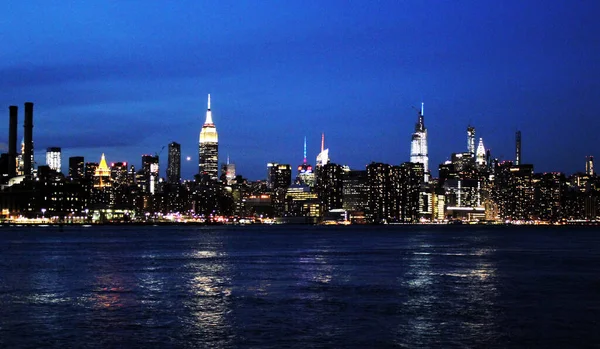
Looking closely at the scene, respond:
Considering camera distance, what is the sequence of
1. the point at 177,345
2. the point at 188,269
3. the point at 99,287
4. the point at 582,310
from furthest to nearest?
1. the point at 188,269
2. the point at 99,287
3. the point at 582,310
4. the point at 177,345

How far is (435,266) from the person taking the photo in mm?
71312

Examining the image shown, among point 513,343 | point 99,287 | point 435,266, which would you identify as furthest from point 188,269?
point 513,343

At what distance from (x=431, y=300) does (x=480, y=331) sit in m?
Answer: 10.9

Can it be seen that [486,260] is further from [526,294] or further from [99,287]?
[99,287]

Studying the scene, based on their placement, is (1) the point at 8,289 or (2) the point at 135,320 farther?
(1) the point at 8,289

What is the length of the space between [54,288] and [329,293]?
16.2m

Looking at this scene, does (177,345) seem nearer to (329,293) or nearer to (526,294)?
(329,293)

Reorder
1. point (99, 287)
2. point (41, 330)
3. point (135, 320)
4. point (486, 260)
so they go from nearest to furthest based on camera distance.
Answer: point (41, 330)
point (135, 320)
point (99, 287)
point (486, 260)

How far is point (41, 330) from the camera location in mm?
32812

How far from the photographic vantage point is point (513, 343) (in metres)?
30.3

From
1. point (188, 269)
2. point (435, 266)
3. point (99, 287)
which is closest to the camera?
point (99, 287)

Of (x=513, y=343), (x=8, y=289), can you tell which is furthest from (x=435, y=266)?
(x=513, y=343)

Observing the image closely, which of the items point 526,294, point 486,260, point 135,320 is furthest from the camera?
point 486,260

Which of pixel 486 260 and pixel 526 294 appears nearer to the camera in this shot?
pixel 526 294
